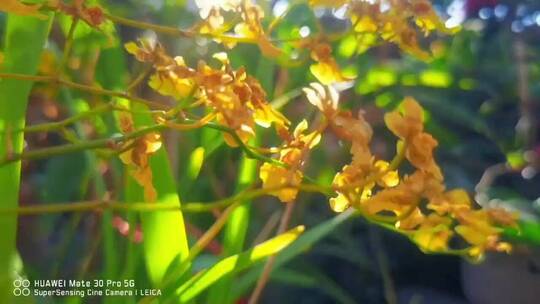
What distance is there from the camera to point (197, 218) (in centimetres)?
88

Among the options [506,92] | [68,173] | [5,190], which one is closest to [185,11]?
[68,173]

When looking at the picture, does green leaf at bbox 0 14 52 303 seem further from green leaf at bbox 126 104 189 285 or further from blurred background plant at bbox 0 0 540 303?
blurred background plant at bbox 0 0 540 303

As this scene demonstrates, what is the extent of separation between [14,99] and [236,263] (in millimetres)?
146

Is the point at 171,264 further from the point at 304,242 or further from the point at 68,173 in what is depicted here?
the point at 68,173

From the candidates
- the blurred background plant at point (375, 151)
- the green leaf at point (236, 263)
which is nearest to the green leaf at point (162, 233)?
the green leaf at point (236, 263)

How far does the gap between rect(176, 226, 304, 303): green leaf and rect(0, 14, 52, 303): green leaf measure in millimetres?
99

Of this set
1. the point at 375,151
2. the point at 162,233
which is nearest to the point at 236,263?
the point at 162,233

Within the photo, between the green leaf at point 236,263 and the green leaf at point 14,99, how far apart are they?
0.32 feet

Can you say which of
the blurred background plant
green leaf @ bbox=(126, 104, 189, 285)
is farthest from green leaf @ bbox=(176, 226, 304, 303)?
the blurred background plant

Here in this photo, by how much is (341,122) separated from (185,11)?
0.62 metres

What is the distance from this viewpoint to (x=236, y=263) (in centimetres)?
46

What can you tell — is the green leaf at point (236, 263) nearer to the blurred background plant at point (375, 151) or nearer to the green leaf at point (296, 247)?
the green leaf at point (296, 247)

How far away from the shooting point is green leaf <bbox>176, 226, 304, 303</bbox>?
45 centimetres

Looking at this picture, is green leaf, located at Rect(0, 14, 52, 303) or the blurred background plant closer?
green leaf, located at Rect(0, 14, 52, 303)
